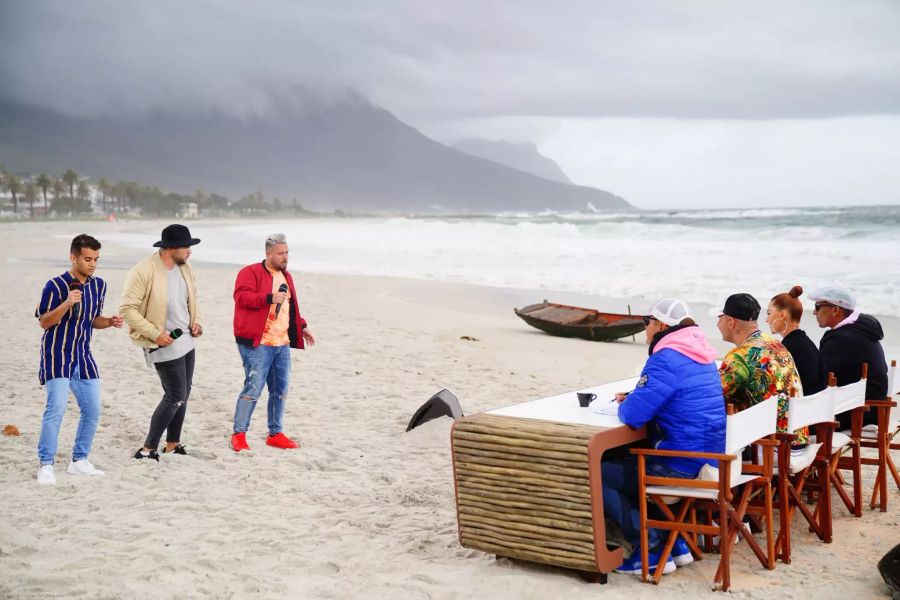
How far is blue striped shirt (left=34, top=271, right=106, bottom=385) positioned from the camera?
18.2 ft

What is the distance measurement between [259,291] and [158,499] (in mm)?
1761

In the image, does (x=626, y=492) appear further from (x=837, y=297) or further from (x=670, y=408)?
(x=837, y=297)

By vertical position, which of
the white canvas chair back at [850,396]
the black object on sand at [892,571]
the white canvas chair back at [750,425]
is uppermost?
the white canvas chair back at [750,425]

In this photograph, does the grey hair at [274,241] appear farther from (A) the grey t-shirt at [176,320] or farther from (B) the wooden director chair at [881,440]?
(B) the wooden director chair at [881,440]

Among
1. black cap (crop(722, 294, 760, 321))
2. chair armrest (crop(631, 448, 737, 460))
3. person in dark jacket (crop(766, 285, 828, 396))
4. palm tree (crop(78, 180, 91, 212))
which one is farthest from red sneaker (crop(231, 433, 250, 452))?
palm tree (crop(78, 180, 91, 212))

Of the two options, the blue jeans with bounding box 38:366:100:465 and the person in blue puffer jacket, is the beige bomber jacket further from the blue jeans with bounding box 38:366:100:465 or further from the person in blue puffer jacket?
the person in blue puffer jacket

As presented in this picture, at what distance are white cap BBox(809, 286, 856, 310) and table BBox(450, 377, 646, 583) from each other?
2.15 meters

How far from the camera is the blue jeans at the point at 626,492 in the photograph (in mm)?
4332

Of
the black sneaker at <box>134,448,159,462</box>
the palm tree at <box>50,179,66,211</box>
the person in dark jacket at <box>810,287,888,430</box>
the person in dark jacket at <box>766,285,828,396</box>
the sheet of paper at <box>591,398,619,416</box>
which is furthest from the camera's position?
the palm tree at <box>50,179,66,211</box>

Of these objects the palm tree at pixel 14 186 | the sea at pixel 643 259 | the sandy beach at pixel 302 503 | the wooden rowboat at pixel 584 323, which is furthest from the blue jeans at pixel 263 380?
the palm tree at pixel 14 186

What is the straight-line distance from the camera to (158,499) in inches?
219

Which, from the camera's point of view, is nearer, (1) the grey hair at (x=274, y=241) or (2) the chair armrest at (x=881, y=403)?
(2) the chair armrest at (x=881, y=403)

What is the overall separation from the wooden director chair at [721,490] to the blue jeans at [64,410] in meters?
3.63

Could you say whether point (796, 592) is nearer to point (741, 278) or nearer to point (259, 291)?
point (259, 291)
